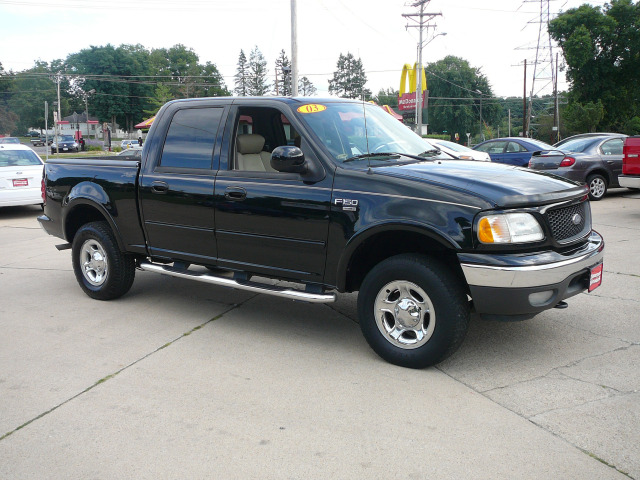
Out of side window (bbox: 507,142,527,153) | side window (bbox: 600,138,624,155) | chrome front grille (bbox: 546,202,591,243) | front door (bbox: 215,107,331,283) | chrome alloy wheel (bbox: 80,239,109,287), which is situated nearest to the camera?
chrome front grille (bbox: 546,202,591,243)

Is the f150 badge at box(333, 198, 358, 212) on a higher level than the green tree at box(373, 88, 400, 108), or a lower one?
lower

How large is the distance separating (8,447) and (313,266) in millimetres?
2324

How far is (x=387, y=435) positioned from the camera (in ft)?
11.0

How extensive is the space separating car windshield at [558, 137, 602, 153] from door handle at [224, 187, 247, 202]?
37.3 feet

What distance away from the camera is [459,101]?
335 ft

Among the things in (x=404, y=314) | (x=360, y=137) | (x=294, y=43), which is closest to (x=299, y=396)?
(x=404, y=314)

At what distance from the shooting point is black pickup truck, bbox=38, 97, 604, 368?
3916 millimetres

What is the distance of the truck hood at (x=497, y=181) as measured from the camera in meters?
3.94

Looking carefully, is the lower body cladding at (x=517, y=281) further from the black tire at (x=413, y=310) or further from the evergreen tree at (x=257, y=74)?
the evergreen tree at (x=257, y=74)

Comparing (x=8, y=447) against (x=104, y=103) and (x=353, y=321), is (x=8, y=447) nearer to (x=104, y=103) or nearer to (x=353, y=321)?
(x=353, y=321)

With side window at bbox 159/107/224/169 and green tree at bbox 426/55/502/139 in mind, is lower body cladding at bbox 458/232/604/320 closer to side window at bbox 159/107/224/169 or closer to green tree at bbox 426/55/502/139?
side window at bbox 159/107/224/169

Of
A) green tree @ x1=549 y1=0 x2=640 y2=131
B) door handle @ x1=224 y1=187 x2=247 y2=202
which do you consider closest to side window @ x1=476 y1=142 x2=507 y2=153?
door handle @ x1=224 y1=187 x2=247 y2=202

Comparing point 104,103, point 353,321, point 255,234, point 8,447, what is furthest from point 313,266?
point 104,103

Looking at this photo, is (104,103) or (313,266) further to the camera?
(104,103)
